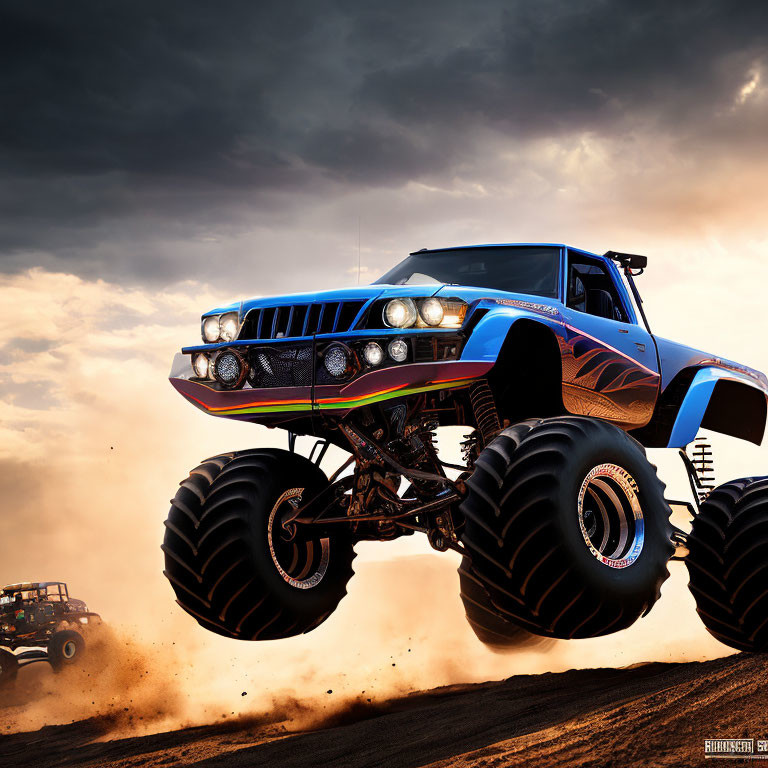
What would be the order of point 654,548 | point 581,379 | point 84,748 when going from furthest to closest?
point 84,748 < point 581,379 < point 654,548

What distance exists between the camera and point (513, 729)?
694 cm

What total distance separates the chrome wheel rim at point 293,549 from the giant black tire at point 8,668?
17734mm

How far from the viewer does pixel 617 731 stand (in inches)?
223

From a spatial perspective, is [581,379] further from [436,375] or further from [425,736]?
[425,736]

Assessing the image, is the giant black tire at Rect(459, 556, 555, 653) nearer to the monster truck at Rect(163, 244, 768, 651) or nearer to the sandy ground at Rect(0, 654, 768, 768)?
the sandy ground at Rect(0, 654, 768, 768)

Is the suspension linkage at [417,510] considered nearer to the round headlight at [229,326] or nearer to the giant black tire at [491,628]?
the round headlight at [229,326]

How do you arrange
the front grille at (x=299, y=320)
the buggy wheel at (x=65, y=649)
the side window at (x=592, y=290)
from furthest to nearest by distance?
the buggy wheel at (x=65, y=649), the side window at (x=592, y=290), the front grille at (x=299, y=320)

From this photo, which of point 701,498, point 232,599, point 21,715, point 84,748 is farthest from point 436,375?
point 21,715

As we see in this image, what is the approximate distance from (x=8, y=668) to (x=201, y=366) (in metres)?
18.8

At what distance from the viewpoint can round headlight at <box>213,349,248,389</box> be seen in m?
6.95

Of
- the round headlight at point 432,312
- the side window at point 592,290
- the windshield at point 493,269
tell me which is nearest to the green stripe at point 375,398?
the round headlight at point 432,312

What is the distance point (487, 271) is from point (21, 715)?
17550 mm

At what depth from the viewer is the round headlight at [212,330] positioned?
729 centimetres

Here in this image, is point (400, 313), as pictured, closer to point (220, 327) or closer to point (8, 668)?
point (220, 327)
